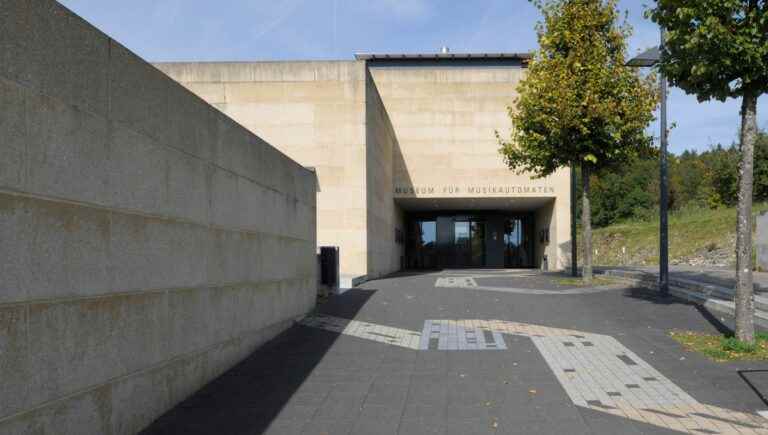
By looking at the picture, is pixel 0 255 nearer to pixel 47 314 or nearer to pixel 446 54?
pixel 47 314

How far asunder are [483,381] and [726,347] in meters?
3.44

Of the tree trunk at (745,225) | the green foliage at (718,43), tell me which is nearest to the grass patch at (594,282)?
the tree trunk at (745,225)

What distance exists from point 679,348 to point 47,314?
7541 millimetres

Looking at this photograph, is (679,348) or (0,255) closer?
(0,255)

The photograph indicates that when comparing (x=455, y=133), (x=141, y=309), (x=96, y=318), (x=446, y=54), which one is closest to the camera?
(x=96, y=318)

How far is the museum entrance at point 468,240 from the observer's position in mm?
43938

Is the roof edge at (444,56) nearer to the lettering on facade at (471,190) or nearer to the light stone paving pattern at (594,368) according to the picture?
the lettering on facade at (471,190)

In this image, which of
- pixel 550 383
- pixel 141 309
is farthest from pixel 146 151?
pixel 550 383

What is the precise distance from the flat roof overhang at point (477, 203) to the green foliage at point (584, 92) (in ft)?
45.9

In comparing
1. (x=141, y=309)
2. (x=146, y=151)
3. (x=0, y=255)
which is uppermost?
(x=146, y=151)

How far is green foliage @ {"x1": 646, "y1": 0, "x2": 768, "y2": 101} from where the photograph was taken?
7.88m

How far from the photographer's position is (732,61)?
804 cm

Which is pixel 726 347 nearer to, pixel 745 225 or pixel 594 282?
pixel 745 225

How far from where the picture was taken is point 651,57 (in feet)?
47.3
